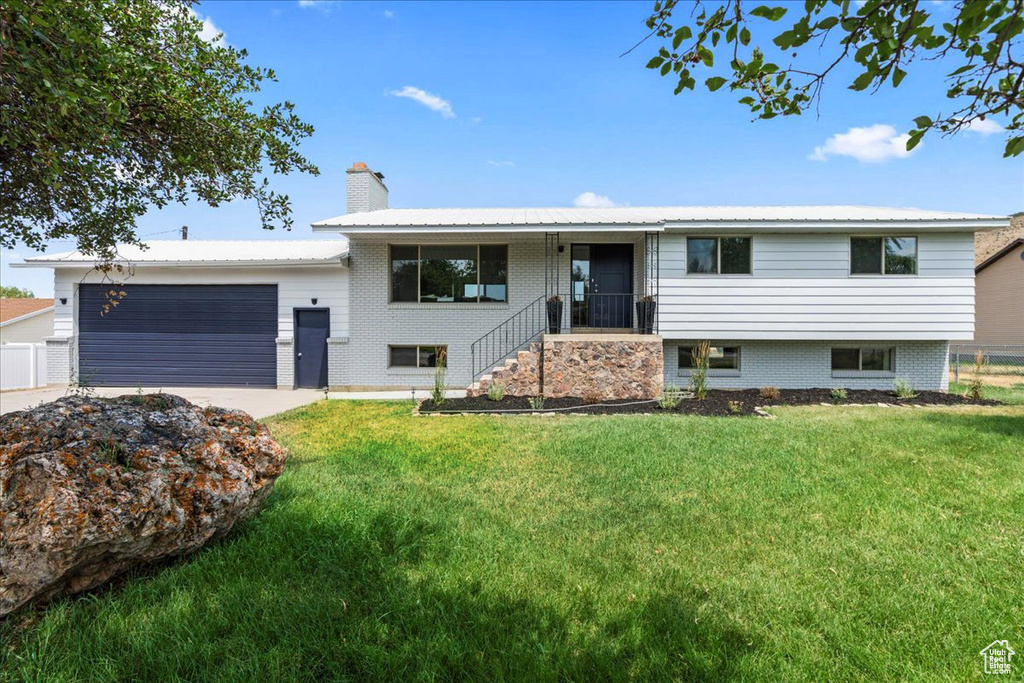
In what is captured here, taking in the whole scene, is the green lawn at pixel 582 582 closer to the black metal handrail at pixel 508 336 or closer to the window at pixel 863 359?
the black metal handrail at pixel 508 336

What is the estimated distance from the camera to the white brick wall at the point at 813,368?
11078mm

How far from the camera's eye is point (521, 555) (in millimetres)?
3086

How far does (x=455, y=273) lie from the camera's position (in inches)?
464

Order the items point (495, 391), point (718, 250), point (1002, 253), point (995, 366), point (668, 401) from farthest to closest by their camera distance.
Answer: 1. point (1002, 253)
2. point (995, 366)
3. point (718, 250)
4. point (495, 391)
5. point (668, 401)

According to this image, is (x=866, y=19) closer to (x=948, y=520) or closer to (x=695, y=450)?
(x=948, y=520)

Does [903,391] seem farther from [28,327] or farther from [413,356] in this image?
[28,327]

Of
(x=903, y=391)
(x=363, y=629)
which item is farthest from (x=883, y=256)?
(x=363, y=629)

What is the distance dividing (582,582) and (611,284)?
31.7 feet

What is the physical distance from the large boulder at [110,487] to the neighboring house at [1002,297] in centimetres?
2863

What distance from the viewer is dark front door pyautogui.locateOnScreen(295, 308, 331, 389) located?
472 inches

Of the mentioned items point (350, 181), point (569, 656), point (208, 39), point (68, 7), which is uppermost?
point (350, 181)

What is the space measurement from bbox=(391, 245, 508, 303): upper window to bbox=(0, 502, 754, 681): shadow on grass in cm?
909

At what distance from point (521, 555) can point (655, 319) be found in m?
8.34

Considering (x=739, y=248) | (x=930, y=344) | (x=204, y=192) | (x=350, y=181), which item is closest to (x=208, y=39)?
(x=204, y=192)
